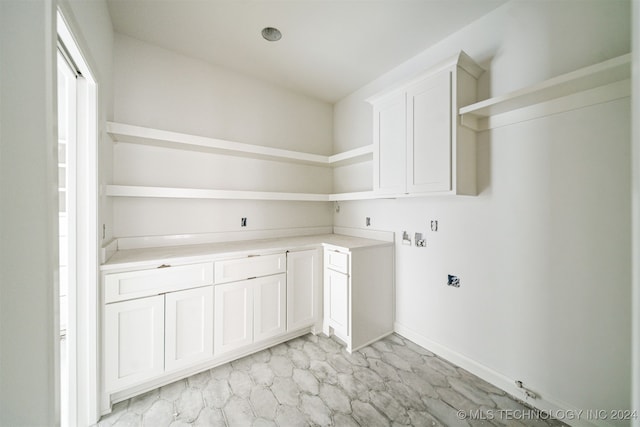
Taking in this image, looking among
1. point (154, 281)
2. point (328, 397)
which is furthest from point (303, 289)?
point (154, 281)

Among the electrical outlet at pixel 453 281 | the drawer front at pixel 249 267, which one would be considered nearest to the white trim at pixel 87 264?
the drawer front at pixel 249 267

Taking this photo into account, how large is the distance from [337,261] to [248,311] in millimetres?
928

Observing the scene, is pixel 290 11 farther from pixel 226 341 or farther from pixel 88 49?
pixel 226 341

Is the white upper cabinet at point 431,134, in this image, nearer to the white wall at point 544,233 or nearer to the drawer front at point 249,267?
the white wall at point 544,233

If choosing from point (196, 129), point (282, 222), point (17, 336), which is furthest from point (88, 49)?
point (282, 222)

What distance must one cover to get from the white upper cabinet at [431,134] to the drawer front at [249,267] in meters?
1.23

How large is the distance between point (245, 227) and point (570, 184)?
2.69 metres

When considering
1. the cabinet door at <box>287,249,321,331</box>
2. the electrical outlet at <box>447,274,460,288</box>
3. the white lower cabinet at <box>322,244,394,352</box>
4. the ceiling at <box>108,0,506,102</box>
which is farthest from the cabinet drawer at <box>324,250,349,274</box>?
the ceiling at <box>108,0,506,102</box>

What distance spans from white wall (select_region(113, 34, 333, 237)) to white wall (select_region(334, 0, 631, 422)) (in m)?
1.70

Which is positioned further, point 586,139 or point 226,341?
point 226,341

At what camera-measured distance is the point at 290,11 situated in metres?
1.83

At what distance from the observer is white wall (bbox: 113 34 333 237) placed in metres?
2.11

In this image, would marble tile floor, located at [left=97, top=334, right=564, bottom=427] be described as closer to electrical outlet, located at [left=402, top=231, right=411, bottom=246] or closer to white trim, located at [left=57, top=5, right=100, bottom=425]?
white trim, located at [left=57, top=5, right=100, bottom=425]

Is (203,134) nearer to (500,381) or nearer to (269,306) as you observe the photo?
(269,306)
